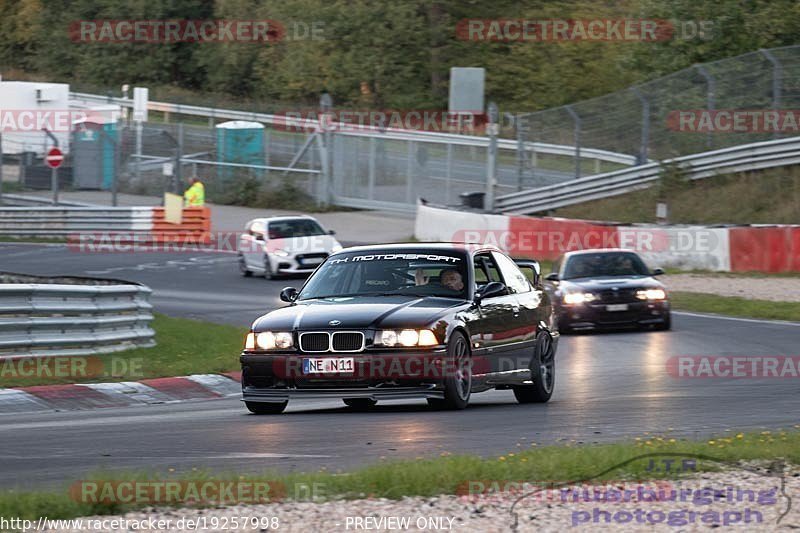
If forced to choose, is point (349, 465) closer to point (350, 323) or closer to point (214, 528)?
point (214, 528)

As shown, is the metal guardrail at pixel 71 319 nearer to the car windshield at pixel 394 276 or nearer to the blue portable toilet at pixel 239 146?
the car windshield at pixel 394 276

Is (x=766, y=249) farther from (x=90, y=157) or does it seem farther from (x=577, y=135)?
(x=90, y=157)

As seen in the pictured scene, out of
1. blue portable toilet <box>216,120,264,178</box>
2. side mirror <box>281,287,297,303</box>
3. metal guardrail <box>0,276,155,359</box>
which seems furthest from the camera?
blue portable toilet <box>216,120,264,178</box>

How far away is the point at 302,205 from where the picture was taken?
49.3 meters

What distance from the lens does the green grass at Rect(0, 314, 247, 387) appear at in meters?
14.9

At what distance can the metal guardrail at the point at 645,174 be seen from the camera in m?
36.3

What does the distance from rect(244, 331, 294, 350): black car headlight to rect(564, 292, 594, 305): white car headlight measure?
1088 cm

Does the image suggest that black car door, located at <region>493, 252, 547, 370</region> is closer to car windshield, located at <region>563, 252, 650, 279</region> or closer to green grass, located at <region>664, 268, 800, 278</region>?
car windshield, located at <region>563, 252, 650, 279</region>

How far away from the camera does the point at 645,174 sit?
3906 centimetres

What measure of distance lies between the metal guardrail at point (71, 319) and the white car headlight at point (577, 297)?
23.0 feet

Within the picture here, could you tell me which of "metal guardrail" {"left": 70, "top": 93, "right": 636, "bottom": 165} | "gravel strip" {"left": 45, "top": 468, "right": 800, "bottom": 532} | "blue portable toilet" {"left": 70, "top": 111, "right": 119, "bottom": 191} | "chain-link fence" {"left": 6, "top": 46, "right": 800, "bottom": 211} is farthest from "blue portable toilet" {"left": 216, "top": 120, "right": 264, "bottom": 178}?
"gravel strip" {"left": 45, "top": 468, "right": 800, "bottom": 532}

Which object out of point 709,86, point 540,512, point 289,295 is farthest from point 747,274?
point 540,512

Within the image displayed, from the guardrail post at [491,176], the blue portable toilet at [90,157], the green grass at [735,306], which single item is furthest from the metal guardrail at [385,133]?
the green grass at [735,306]

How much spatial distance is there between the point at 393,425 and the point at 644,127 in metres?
28.4
